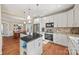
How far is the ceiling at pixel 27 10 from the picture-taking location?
1670mm

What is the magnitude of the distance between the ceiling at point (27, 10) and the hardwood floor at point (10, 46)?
0.31 m

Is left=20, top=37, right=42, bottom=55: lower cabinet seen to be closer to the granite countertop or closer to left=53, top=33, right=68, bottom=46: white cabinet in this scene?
the granite countertop

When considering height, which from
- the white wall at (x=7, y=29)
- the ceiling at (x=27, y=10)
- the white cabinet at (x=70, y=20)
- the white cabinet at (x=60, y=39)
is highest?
the ceiling at (x=27, y=10)

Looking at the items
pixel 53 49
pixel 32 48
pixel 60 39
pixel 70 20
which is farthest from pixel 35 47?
pixel 70 20

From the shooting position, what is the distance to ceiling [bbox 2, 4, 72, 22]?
65.7 inches

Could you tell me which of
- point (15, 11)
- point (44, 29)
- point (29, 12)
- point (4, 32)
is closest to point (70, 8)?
point (44, 29)

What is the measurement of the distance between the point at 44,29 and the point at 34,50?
349mm

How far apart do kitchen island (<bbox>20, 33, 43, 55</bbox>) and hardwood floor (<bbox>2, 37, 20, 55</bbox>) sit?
0.07 m

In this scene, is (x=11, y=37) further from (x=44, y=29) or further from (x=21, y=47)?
(x=44, y=29)

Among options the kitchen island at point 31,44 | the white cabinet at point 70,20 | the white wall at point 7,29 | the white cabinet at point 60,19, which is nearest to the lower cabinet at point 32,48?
the kitchen island at point 31,44

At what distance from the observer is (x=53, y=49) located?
1.71 metres

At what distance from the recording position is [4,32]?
66.3 inches

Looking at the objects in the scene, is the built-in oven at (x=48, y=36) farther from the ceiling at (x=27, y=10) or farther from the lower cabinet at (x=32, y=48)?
the ceiling at (x=27, y=10)

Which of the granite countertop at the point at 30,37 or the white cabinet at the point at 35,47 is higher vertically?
the granite countertop at the point at 30,37
